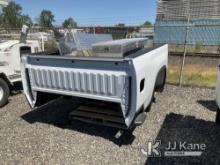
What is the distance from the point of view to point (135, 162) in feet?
11.3

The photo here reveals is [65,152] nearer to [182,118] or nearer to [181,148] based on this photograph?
[181,148]

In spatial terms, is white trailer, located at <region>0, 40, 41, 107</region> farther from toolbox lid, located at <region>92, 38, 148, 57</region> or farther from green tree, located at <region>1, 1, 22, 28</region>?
green tree, located at <region>1, 1, 22, 28</region>

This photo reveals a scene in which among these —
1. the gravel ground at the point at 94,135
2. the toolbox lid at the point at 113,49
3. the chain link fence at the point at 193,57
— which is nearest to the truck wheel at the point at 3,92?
the gravel ground at the point at 94,135

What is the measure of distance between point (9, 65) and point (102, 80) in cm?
375

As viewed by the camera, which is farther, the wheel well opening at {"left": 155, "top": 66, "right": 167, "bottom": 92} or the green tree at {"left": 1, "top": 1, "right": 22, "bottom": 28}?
the green tree at {"left": 1, "top": 1, "right": 22, "bottom": 28}

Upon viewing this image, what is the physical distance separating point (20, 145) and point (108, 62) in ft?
6.97

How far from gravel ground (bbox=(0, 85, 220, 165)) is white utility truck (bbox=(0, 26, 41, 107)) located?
0.43 m

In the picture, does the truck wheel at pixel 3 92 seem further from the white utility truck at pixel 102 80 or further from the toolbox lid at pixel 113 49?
the toolbox lid at pixel 113 49

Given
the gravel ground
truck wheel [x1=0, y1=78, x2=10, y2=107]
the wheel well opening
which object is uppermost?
the wheel well opening

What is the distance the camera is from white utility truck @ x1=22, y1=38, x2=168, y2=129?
10.9 ft

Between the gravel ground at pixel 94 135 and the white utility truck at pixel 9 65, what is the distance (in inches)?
17.1

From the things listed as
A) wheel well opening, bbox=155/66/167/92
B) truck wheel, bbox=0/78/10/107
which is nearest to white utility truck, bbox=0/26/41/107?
truck wheel, bbox=0/78/10/107

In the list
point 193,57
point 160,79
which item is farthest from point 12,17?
point 160,79

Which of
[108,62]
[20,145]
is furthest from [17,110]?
[108,62]
